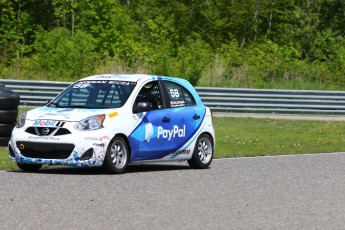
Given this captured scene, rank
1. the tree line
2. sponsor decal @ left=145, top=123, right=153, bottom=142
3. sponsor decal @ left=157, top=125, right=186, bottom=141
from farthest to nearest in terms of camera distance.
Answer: the tree line, sponsor decal @ left=157, top=125, right=186, bottom=141, sponsor decal @ left=145, top=123, right=153, bottom=142

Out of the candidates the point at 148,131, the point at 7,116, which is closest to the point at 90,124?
the point at 148,131

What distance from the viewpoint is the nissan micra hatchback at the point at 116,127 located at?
1487 cm

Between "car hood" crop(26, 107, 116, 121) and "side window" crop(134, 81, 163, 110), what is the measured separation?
954 millimetres

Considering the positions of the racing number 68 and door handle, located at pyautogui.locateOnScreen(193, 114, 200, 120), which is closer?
the racing number 68

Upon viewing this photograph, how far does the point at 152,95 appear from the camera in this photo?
16.4 meters

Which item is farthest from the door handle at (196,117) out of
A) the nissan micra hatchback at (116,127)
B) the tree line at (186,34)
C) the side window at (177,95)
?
the tree line at (186,34)

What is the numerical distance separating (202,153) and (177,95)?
0.99 m

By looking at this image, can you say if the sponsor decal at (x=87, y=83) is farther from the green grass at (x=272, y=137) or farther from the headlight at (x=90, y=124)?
the green grass at (x=272, y=137)

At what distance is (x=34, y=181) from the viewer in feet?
45.6

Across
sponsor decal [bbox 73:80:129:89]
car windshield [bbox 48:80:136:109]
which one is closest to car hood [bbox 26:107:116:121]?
car windshield [bbox 48:80:136:109]

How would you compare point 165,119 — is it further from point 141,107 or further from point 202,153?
point 202,153

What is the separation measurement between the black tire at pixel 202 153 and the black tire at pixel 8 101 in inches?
139

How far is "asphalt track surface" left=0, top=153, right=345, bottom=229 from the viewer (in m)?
10.2

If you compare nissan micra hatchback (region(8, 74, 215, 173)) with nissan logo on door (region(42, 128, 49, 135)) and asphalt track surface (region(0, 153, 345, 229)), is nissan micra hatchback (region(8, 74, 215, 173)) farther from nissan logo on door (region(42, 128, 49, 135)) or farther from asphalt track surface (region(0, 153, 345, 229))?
asphalt track surface (region(0, 153, 345, 229))
